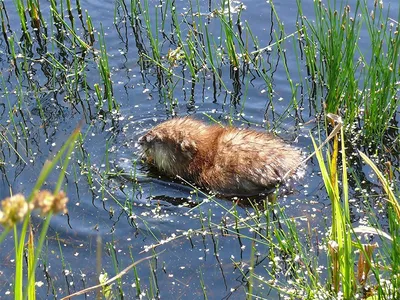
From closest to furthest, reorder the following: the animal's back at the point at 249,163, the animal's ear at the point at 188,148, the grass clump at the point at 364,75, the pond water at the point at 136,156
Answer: the pond water at the point at 136,156
the animal's back at the point at 249,163
the grass clump at the point at 364,75
the animal's ear at the point at 188,148

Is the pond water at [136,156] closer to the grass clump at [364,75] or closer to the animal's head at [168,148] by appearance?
the animal's head at [168,148]

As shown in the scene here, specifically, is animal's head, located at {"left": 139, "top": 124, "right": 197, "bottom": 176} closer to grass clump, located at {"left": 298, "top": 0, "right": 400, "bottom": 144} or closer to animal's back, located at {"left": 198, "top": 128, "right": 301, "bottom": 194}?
animal's back, located at {"left": 198, "top": 128, "right": 301, "bottom": 194}

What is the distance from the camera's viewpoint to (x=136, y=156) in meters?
6.07

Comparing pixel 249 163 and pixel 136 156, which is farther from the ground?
pixel 249 163

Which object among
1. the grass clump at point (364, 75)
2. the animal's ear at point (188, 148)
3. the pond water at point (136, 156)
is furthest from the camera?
the animal's ear at point (188, 148)

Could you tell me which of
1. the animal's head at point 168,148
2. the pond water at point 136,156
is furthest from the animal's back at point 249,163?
the animal's head at point 168,148

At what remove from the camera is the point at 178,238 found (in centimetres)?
494

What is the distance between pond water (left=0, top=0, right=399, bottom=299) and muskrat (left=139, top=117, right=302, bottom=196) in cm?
13

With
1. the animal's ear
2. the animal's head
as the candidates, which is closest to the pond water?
the animal's head

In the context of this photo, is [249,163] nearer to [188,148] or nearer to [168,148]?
[188,148]

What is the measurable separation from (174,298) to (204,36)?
354 centimetres

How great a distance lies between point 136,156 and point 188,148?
46 cm

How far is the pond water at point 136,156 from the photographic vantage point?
184 inches

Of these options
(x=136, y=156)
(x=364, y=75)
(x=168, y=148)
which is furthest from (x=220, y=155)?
(x=364, y=75)
